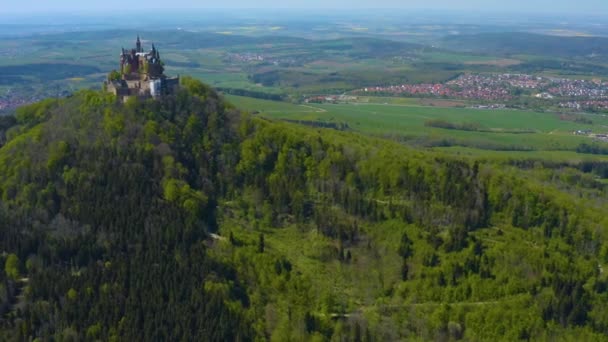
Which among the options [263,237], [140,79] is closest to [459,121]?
[140,79]

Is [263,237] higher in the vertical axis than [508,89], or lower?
lower

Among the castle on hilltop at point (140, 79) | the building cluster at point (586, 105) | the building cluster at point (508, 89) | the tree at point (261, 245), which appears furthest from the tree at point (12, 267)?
the building cluster at point (586, 105)

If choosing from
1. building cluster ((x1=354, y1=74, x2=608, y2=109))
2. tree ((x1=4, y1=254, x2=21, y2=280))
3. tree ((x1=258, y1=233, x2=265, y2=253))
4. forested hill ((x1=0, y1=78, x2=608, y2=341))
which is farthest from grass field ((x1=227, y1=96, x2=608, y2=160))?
tree ((x1=4, y1=254, x2=21, y2=280))

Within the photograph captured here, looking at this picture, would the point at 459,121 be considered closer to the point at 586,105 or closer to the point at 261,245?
the point at 586,105

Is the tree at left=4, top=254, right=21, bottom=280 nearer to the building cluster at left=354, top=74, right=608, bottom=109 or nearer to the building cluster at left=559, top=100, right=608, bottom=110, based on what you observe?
the building cluster at left=354, top=74, right=608, bottom=109

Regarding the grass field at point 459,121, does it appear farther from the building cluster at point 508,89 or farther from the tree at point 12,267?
the tree at point 12,267

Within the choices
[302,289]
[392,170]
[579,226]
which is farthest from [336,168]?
[579,226]

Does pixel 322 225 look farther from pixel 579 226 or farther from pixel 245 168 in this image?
pixel 579 226
